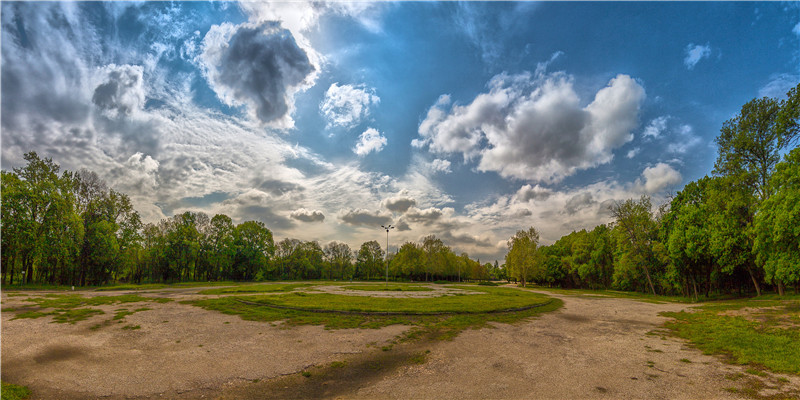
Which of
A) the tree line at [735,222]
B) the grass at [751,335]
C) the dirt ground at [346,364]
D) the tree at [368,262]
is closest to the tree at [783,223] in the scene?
the tree line at [735,222]

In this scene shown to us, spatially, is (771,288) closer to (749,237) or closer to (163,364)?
(749,237)

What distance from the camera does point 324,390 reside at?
753 cm

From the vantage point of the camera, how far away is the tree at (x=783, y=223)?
66.2 ft

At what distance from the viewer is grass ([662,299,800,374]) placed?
948 centimetres

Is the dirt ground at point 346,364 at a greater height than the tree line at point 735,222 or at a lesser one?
lesser

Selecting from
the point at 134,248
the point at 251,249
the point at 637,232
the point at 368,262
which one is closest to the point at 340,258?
the point at 368,262

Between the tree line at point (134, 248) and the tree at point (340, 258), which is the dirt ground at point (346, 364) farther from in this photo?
the tree at point (340, 258)

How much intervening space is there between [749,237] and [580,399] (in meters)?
35.1

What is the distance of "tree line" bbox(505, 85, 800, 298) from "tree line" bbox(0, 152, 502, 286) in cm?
5901

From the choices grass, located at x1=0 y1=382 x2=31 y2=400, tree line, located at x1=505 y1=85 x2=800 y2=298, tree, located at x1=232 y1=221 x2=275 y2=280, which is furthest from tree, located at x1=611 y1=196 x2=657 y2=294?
tree, located at x1=232 y1=221 x2=275 y2=280

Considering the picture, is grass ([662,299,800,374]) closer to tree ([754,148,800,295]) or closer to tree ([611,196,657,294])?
tree ([754,148,800,295])

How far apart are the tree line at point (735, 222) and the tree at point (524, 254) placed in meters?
17.4

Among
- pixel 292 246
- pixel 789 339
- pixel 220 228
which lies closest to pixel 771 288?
pixel 789 339

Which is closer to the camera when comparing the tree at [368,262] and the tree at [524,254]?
the tree at [524,254]
